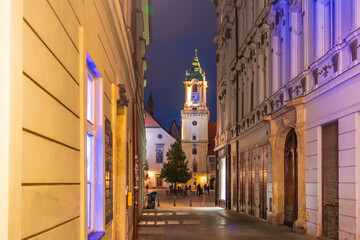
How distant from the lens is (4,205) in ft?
6.81

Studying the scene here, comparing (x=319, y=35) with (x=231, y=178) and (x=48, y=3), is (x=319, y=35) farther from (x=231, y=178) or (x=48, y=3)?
(x=231, y=178)

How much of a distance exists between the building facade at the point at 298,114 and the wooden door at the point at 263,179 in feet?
0.13

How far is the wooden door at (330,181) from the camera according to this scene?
12.5 meters

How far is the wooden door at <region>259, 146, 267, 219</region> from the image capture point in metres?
20.5

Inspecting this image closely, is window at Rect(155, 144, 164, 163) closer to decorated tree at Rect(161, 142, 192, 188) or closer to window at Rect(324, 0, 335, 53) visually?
decorated tree at Rect(161, 142, 192, 188)

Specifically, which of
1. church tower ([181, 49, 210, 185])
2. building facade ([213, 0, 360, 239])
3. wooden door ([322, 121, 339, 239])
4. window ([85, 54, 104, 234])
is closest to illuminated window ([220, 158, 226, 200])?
building facade ([213, 0, 360, 239])

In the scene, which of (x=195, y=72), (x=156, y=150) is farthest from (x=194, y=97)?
(x=156, y=150)

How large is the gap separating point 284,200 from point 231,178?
37.2ft

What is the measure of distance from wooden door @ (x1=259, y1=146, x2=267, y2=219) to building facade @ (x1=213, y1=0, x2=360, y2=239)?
4 cm

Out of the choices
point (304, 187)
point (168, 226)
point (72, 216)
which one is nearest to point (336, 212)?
point (304, 187)

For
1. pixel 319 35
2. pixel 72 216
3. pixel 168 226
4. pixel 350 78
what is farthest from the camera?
pixel 168 226

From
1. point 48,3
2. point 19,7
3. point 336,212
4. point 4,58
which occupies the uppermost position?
point 48,3

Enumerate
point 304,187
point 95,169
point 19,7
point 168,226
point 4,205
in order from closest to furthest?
point 4,205, point 19,7, point 95,169, point 304,187, point 168,226

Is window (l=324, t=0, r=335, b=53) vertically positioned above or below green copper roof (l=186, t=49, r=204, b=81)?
below
